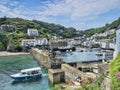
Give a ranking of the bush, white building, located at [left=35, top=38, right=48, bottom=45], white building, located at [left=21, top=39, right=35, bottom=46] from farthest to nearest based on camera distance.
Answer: white building, located at [left=35, top=38, right=48, bottom=45] → white building, located at [left=21, top=39, right=35, bottom=46] → the bush

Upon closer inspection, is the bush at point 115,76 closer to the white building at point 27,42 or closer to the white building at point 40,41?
the white building at point 27,42

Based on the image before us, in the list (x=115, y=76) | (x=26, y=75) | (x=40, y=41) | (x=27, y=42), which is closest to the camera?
(x=115, y=76)

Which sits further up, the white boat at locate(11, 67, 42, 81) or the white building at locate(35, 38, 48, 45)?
the white building at locate(35, 38, 48, 45)

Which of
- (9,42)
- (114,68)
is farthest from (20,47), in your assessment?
(114,68)

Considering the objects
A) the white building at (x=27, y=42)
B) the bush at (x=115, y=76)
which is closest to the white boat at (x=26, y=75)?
the bush at (x=115, y=76)

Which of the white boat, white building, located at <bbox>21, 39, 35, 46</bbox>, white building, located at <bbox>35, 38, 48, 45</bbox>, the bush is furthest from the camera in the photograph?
white building, located at <bbox>35, 38, 48, 45</bbox>

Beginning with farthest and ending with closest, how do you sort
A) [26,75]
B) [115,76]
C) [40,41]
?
[40,41] → [26,75] → [115,76]

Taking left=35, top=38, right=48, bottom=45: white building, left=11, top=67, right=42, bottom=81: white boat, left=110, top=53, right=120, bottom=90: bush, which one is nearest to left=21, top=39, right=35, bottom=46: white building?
left=35, top=38, right=48, bottom=45: white building

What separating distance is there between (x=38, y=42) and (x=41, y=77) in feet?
226

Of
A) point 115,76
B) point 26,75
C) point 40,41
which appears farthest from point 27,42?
point 115,76

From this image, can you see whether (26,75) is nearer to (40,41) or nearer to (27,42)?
(27,42)

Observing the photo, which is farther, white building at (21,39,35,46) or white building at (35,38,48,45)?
white building at (35,38,48,45)

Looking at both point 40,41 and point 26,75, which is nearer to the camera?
point 26,75

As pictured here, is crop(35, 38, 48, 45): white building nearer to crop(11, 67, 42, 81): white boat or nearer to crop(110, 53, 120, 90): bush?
crop(11, 67, 42, 81): white boat
